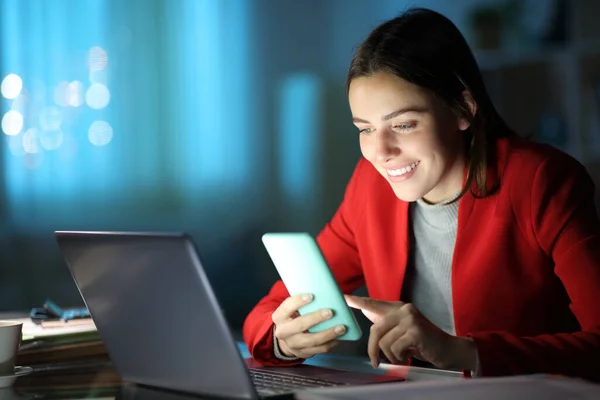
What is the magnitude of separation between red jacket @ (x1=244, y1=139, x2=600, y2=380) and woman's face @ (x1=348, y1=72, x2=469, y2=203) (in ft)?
0.33

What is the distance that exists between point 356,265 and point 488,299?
0.37m

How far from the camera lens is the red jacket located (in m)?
1.33

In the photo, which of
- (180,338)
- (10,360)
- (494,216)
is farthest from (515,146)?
(10,360)

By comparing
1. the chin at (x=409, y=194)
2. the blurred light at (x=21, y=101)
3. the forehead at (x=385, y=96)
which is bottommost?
the chin at (x=409, y=194)

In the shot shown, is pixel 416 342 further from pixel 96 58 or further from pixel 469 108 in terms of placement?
pixel 96 58

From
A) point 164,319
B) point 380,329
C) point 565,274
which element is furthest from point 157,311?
point 565,274

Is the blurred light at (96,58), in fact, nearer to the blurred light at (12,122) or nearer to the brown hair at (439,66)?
the blurred light at (12,122)

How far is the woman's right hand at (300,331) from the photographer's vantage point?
1.12 metres

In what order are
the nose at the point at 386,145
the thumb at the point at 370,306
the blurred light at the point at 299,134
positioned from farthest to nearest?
1. the blurred light at the point at 299,134
2. the nose at the point at 386,145
3. the thumb at the point at 370,306

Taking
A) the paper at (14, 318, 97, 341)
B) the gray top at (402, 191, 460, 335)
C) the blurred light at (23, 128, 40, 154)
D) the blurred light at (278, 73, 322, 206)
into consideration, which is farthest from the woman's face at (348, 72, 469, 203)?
the blurred light at (23, 128, 40, 154)

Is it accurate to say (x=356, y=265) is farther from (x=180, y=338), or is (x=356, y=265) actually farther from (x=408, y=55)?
(x=180, y=338)

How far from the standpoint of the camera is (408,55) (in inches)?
57.2

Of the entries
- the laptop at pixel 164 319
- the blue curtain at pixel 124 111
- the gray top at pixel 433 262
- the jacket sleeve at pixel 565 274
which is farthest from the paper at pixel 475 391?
the blue curtain at pixel 124 111

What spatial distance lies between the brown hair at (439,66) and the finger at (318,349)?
1.62 ft
